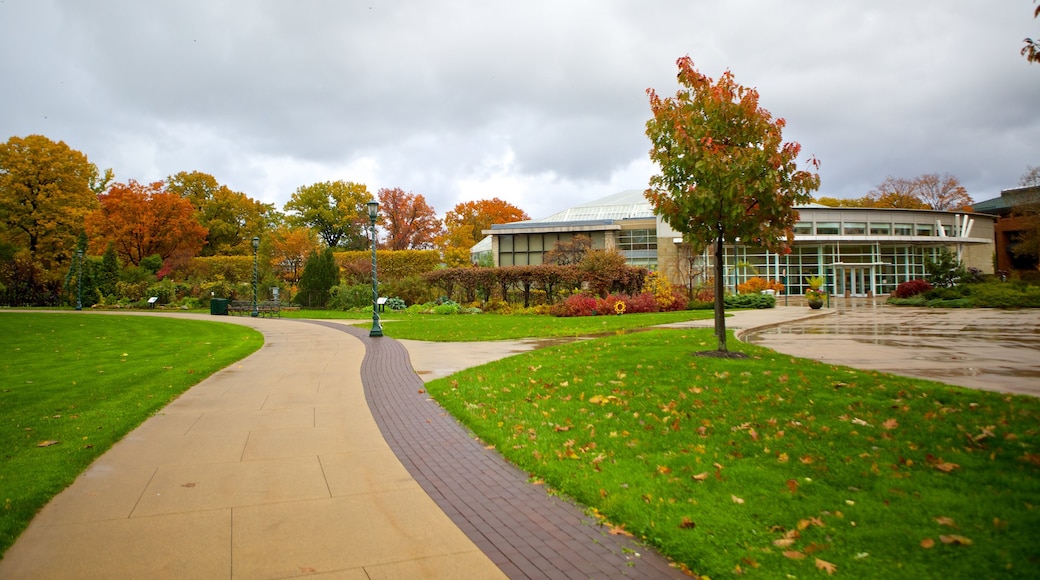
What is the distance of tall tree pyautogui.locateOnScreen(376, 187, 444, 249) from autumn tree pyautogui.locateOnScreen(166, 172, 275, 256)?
45.1ft

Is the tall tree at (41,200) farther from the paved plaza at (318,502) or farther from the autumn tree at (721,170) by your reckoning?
the autumn tree at (721,170)

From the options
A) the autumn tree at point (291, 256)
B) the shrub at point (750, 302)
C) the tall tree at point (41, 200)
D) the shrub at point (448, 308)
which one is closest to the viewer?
→ the shrub at point (448, 308)

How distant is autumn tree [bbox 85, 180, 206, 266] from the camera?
47.5 meters

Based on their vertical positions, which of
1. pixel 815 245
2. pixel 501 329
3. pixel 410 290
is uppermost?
pixel 815 245

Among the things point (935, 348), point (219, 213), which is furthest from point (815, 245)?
point (219, 213)

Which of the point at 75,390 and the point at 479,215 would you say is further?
the point at 479,215

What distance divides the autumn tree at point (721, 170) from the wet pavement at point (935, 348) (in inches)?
115

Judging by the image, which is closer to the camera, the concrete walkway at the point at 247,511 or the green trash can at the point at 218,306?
the concrete walkway at the point at 247,511

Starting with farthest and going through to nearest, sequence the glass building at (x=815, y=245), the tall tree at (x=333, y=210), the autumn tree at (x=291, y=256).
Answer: the tall tree at (x=333, y=210) → the autumn tree at (x=291, y=256) → the glass building at (x=815, y=245)

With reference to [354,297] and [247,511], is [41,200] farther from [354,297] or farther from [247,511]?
[247,511]

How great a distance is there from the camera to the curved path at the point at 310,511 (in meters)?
3.72

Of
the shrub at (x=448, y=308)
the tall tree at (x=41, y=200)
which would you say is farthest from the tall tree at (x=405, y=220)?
the shrub at (x=448, y=308)

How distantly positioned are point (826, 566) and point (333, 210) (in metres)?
72.3

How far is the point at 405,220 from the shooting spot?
65.6 metres
